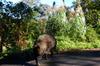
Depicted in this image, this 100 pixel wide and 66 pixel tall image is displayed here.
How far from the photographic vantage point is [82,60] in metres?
12.6

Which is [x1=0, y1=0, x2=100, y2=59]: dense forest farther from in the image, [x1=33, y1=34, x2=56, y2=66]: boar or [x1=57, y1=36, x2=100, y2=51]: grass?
[x1=33, y1=34, x2=56, y2=66]: boar

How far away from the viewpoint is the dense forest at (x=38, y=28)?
769 inches

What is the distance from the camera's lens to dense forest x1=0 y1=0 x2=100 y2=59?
64.1 ft

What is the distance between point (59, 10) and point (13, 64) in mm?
13065

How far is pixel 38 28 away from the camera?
71.4ft

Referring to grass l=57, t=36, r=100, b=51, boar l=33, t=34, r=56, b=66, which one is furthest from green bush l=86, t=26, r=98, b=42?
boar l=33, t=34, r=56, b=66

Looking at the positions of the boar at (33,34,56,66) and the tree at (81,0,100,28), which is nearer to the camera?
the boar at (33,34,56,66)

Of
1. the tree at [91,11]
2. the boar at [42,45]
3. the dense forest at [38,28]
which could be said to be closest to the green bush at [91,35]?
the dense forest at [38,28]

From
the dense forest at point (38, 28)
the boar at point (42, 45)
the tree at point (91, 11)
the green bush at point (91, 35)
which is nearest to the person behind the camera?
the boar at point (42, 45)

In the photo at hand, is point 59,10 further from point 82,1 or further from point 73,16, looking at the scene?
point 82,1

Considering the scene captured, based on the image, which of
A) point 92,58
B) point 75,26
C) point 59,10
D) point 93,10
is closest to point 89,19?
point 93,10

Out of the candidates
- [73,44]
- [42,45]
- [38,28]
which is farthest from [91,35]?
[42,45]

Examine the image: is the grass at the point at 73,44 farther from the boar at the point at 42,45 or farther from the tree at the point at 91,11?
the boar at the point at 42,45

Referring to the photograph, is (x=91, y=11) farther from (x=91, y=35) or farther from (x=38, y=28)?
(x=38, y=28)
